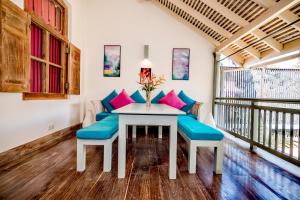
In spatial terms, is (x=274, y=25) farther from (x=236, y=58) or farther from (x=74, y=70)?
(x=74, y=70)

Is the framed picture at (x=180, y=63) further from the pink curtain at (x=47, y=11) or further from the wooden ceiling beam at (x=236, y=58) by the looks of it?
the pink curtain at (x=47, y=11)

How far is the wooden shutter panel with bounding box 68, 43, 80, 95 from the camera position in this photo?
4.22 metres

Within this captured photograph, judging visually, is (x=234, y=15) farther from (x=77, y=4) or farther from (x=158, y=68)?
(x=77, y=4)

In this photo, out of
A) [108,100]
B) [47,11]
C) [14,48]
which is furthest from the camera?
[108,100]

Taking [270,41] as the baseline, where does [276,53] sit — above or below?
below

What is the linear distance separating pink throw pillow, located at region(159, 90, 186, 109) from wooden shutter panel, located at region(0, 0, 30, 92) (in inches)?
117

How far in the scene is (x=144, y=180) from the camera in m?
2.02

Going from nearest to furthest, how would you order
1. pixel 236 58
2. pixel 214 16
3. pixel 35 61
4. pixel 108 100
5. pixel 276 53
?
pixel 35 61
pixel 276 53
pixel 214 16
pixel 108 100
pixel 236 58

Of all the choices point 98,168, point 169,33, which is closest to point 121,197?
point 98,168

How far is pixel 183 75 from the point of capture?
525 cm

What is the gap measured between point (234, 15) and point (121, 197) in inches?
149

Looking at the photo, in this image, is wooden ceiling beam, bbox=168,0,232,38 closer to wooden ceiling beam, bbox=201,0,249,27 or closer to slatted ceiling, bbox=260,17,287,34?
wooden ceiling beam, bbox=201,0,249,27

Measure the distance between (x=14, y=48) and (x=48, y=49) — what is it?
1035mm

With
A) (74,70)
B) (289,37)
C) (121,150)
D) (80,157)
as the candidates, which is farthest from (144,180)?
(289,37)
